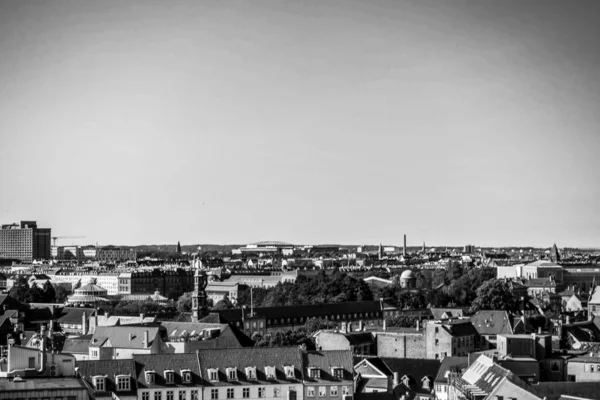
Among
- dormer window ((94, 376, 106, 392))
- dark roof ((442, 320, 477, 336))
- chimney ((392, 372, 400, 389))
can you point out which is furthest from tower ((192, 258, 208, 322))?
dormer window ((94, 376, 106, 392))

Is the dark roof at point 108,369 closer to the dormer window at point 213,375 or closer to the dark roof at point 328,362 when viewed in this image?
the dormer window at point 213,375

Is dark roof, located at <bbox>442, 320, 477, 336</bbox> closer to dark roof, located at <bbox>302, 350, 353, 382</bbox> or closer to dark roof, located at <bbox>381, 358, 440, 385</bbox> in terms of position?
dark roof, located at <bbox>381, 358, 440, 385</bbox>

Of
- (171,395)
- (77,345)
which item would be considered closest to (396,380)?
(171,395)

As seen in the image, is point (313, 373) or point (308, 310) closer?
point (313, 373)

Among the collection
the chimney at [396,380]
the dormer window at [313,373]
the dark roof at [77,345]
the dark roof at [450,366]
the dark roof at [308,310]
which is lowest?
the chimney at [396,380]

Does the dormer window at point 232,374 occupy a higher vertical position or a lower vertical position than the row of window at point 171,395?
higher

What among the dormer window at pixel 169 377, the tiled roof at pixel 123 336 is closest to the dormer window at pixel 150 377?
the dormer window at pixel 169 377

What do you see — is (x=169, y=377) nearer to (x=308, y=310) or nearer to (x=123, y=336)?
(x=123, y=336)

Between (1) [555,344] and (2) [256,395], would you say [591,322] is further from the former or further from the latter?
(2) [256,395]

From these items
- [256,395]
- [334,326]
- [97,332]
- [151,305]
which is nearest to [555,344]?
[334,326]
